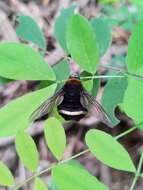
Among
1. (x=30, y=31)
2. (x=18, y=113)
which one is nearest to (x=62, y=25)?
(x=30, y=31)

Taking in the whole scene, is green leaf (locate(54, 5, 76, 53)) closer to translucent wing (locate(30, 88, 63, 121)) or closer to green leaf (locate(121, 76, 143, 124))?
translucent wing (locate(30, 88, 63, 121))

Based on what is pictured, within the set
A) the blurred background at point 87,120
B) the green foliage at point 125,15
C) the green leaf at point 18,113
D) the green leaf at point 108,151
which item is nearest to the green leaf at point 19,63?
the green leaf at point 18,113

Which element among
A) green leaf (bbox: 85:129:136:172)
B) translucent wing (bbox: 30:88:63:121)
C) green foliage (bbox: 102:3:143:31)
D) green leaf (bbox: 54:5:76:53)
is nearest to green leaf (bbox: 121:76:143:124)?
green leaf (bbox: 85:129:136:172)

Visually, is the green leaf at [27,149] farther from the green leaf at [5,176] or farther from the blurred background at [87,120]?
the blurred background at [87,120]

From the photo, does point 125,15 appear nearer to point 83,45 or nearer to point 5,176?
point 83,45

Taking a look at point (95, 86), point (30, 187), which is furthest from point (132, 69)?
point (30, 187)

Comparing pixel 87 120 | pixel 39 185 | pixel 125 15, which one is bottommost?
pixel 87 120
